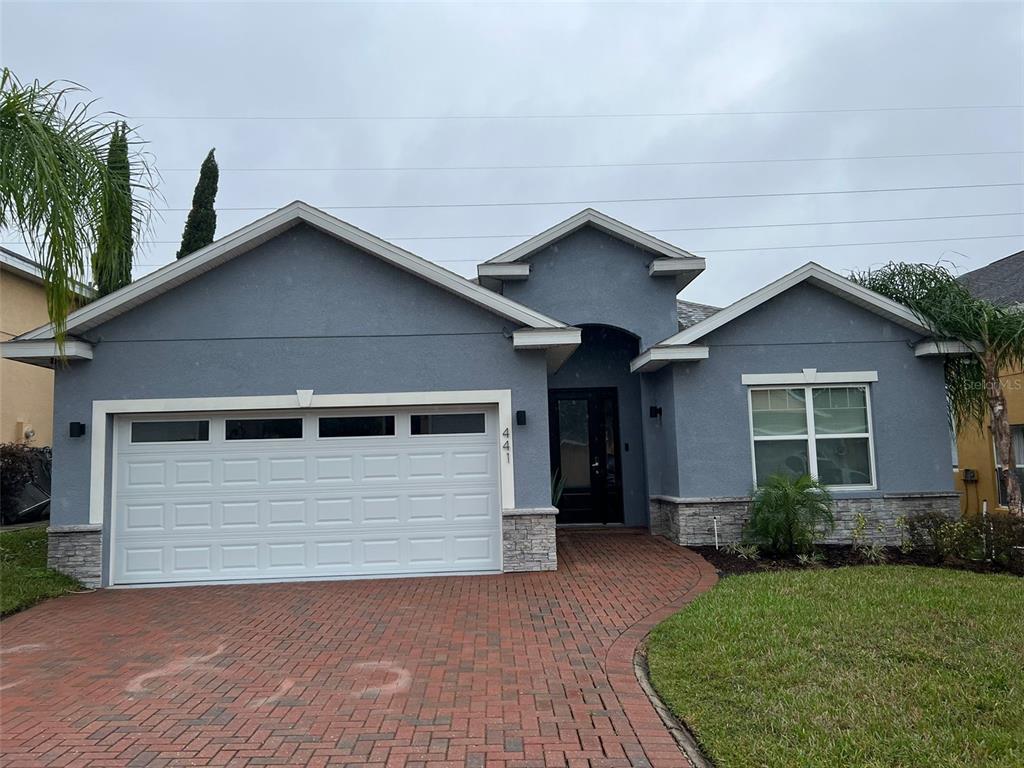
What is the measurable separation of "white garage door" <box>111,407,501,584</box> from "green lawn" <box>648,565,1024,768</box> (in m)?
3.80

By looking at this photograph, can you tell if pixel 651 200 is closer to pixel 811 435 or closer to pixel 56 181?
pixel 811 435

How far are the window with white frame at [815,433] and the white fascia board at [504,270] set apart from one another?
4.54m

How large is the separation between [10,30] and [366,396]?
5.67 m

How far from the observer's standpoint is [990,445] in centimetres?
1380

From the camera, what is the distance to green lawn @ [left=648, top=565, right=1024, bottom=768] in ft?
14.4

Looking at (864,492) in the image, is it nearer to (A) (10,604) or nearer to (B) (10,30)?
(A) (10,604)

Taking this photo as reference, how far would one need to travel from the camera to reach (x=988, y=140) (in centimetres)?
2262

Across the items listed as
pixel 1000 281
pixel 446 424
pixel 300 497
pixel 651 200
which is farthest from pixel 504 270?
pixel 651 200

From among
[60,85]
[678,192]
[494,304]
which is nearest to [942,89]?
[678,192]

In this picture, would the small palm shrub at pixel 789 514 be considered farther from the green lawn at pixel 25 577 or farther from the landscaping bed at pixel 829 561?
the green lawn at pixel 25 577

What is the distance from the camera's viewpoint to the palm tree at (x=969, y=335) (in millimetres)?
10852

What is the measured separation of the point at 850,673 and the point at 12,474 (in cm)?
1636

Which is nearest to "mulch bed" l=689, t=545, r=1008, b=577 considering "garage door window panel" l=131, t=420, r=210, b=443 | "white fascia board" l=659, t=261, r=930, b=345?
"white fascia board" l=659, t=261, r=930, b=345

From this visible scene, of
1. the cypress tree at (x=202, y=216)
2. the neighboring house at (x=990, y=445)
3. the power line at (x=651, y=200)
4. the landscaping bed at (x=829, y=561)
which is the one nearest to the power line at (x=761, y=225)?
the power line at (x=651, y=200)
